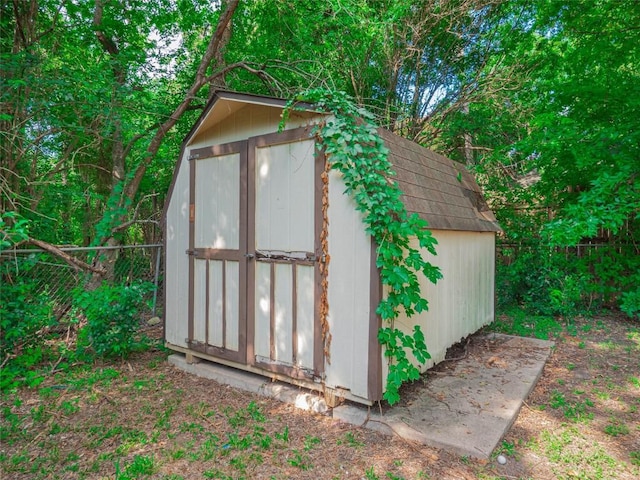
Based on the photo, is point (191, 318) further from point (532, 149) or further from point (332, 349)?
point (532, 149)

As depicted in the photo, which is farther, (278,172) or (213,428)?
(278,172)

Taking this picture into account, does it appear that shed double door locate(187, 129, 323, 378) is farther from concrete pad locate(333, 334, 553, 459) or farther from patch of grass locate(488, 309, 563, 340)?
patch of grass locate(488, 309, 563, 340)

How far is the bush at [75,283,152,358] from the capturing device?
447 centimetres

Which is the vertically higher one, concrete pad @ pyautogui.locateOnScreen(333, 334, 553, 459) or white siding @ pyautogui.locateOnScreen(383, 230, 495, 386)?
white siding @ pyautogui.locateOnScreen(383, 230, 495, 386)

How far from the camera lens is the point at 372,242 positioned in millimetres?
3010

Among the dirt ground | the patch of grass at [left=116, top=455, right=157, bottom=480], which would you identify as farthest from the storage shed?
the patch of grass at [left=116, top=455, right=157, bottom=480]

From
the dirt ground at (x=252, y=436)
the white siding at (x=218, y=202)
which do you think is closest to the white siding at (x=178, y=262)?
the white siding at (x=218, y=202)

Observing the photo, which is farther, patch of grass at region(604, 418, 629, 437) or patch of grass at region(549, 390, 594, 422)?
patch of grass at region(549, 390, 594, 422)

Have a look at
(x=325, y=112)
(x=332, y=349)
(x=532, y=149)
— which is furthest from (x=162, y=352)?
(x=532, y=149)

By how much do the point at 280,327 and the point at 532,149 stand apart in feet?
18.9

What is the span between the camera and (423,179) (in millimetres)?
4031

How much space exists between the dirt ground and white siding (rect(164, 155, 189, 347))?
1.98 feet

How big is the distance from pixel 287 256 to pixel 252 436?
1.56 metres

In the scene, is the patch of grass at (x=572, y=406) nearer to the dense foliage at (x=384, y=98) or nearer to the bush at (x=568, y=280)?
the dense foliage at (x=384, y=98)
